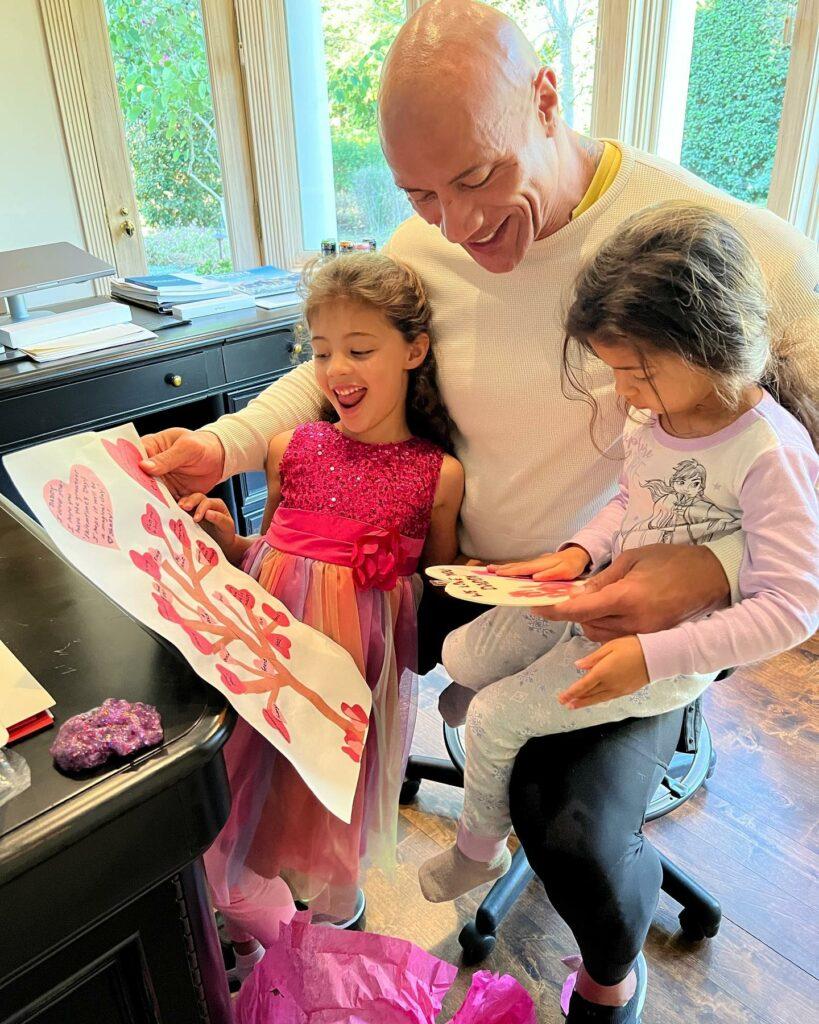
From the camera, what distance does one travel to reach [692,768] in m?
1.61

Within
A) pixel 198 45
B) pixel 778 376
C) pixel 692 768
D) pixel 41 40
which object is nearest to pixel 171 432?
pixel 778 376

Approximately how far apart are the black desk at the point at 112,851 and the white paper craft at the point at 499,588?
29 cm

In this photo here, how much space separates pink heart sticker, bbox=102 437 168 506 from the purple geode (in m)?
0.37

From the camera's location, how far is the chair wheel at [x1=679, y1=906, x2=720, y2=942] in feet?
4.33

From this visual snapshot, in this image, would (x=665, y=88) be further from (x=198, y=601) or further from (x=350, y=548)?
(x=198, y=601)

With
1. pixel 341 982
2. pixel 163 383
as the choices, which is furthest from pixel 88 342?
pixel 341 982

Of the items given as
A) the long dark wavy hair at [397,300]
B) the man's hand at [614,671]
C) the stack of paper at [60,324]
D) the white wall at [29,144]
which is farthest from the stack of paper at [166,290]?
the man's hand at [614,671]

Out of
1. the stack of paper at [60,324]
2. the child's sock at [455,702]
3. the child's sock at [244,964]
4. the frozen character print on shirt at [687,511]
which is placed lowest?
the child's sock at [244,964]

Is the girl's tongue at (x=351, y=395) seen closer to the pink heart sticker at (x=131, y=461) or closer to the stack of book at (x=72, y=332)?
the pink heart sticker at (x=131, y=461)

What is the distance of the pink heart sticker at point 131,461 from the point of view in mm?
909

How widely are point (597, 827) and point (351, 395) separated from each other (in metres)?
0.67

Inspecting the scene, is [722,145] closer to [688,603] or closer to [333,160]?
[333,160]

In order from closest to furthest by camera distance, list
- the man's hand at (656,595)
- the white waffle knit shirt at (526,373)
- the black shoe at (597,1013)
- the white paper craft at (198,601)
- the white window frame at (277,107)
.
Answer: the white paper craft at (198,601) < the man's hand at (656,595) < the black shoe at (597,1013) < the white waffle knit shirt at (526,373) < the white window frame at (277,107)

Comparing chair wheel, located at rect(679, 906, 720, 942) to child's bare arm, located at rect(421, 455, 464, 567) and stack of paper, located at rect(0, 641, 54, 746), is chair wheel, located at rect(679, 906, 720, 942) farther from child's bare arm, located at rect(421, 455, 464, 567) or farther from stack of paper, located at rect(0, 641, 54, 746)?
stack of paper, located at rect(0, 641, 54, 746)
